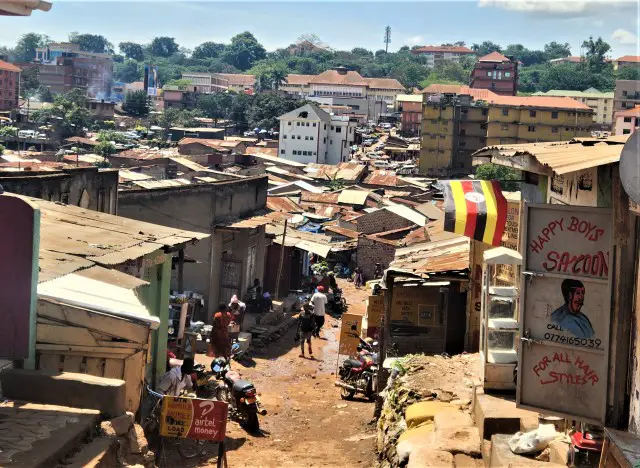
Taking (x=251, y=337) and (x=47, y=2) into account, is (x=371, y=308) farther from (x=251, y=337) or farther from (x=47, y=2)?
(x=47, y=2)

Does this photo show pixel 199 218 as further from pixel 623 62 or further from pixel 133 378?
pixel 623 62

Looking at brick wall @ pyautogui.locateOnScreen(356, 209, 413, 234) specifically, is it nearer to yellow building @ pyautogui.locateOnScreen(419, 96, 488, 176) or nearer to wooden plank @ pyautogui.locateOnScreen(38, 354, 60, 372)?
wooden plank @ pyautogui.locateOnScreen(38, 354, 60, 372)

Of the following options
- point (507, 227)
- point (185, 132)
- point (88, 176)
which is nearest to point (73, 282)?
point (507, 227)

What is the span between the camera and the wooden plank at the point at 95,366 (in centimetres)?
775

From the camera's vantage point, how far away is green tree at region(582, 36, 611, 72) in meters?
134

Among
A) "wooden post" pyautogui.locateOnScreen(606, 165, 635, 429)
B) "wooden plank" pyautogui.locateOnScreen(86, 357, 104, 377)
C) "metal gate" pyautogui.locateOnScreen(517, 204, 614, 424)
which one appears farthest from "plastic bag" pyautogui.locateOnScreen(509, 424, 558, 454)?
"wooden plank" pyautogui.locateOnScreen(86, 357, 104, 377)

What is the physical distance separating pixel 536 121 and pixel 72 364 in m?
67.9

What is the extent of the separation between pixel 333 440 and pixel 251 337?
6.59m

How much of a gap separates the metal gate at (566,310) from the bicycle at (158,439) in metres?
3.74

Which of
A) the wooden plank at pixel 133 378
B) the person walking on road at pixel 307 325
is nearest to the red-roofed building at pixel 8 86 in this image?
the person walking on road at pixel 307 325

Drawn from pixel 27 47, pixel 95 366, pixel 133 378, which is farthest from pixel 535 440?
pixel 27 47

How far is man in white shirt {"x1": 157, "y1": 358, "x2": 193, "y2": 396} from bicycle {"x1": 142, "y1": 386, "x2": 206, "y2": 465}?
553mm

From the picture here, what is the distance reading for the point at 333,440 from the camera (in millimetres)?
11438

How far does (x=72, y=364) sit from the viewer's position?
772 centimetres
